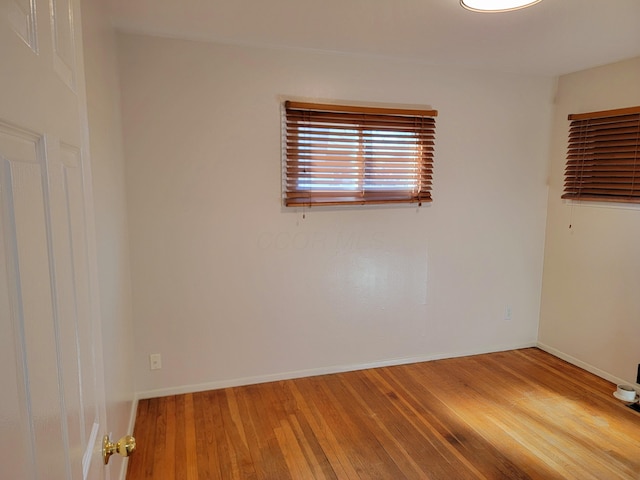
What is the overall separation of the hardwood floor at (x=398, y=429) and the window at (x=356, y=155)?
1424 mm

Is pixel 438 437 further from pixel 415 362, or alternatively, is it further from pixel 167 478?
pixel 167 478

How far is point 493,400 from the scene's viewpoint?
287 cm

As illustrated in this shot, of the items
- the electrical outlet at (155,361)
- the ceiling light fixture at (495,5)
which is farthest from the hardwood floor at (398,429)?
the ceiling light fixture at (495,5)

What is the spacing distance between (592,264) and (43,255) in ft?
12.2

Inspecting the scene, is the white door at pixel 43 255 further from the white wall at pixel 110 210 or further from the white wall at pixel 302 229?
the white wall at pixel 302 229

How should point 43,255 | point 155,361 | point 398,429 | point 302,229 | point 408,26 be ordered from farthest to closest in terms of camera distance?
point 302,229 → point 155,361 → point 398,429 → point 408,26 → point 43,255

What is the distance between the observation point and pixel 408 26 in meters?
2.37

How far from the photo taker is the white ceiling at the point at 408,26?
211cm

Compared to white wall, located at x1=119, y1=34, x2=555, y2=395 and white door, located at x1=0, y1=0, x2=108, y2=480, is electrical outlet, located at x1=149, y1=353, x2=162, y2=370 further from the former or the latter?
white door, located at x1=0, y1=0, x2=108, y2=480

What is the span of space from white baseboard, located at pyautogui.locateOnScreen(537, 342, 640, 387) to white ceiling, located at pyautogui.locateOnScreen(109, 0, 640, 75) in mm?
2381

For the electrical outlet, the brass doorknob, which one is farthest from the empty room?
the brass doorknob

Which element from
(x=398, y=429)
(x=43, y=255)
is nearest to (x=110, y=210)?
(x=43, y=255)

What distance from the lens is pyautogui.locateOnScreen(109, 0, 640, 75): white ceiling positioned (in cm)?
211

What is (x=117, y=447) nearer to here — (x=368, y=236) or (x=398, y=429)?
(x=398, y=429)
